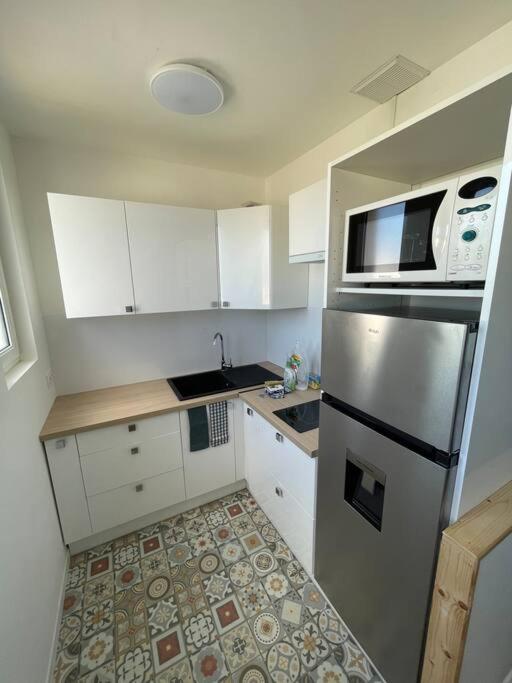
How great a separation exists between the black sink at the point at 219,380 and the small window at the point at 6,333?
950mm

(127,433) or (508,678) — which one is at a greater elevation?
(127,433)

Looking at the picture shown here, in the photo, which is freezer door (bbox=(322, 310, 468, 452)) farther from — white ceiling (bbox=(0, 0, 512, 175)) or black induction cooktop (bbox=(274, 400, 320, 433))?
white ceiling (bbox=(0, 0, 512, 175))

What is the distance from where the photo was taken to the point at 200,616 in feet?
4.66

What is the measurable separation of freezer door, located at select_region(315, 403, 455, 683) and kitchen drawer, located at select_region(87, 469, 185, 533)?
1.05 metres

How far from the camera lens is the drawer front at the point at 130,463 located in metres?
1.69

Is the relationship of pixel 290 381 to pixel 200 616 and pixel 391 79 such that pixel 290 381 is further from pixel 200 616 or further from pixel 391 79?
pixel 391 79

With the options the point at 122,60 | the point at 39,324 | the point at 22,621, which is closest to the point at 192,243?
the point at 122,60

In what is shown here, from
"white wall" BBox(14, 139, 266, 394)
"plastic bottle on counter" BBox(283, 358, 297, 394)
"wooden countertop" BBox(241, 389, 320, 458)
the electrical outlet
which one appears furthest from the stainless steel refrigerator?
the electrical outlet

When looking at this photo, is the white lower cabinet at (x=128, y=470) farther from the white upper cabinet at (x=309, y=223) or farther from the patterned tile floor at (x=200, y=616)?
the white upper cabinet at (x=309, y=223)

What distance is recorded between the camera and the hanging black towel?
1929 mm

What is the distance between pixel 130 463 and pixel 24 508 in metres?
0.67

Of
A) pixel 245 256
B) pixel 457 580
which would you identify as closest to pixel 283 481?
pixel 457 580

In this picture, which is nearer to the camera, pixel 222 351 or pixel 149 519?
pixel 149 519

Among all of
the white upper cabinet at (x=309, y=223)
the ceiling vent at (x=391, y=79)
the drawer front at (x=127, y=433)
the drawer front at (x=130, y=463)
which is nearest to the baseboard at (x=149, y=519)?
the drawer front at (x=130, y=463)
